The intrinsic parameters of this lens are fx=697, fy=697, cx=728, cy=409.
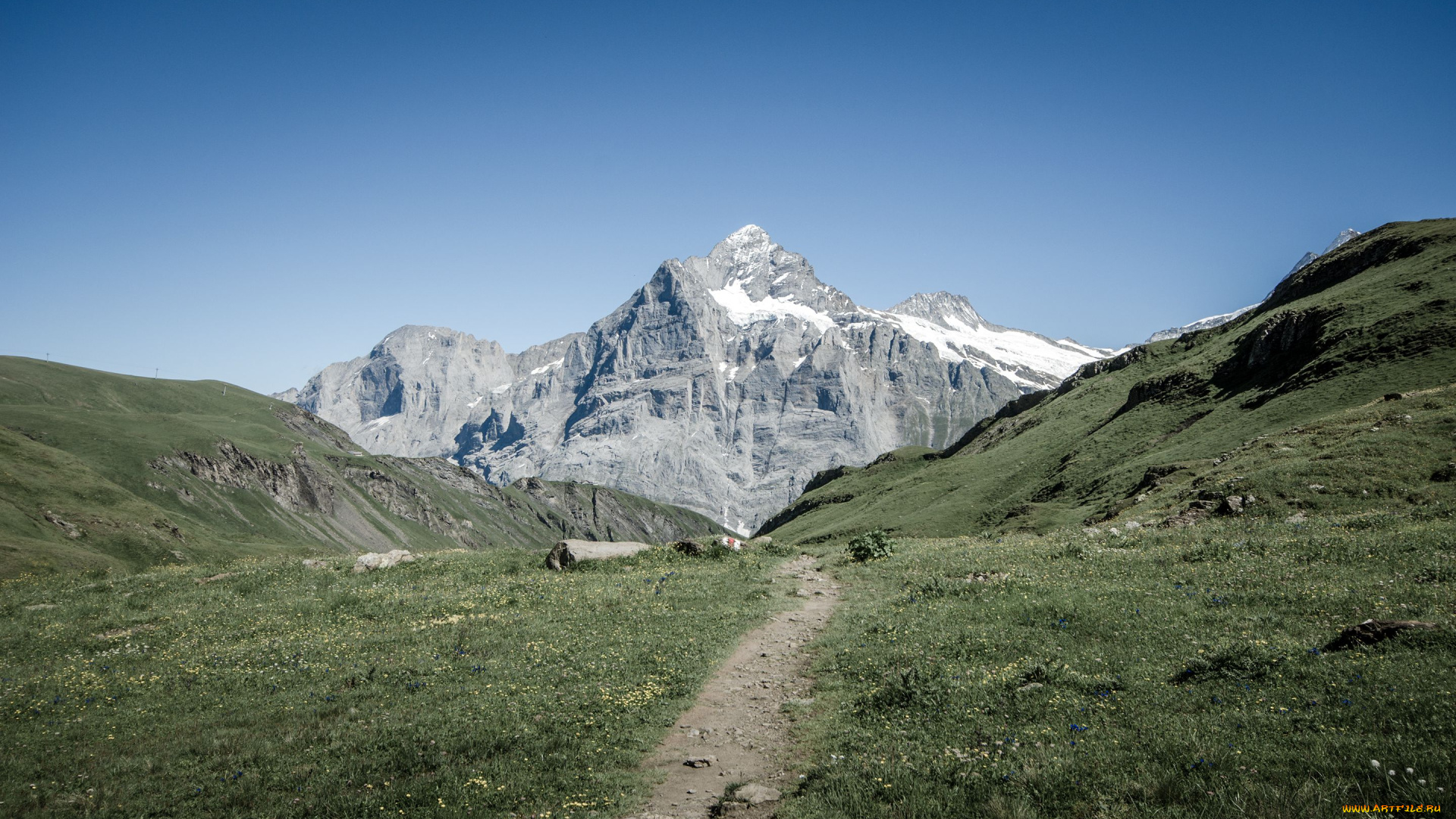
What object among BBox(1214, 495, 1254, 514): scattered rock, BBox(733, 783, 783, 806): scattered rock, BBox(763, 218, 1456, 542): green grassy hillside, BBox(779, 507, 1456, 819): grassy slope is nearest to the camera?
BBox(779, 507, 1456, 819): grassy slope

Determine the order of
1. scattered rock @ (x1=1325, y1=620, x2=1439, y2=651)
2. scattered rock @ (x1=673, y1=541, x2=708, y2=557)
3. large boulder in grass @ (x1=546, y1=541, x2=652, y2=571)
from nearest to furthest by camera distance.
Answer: scattered rock @ (x1=1325, y1=620, x2=1439, y2=651) < large boulder in grass @ (x1=546, y1=541, x2=652, y2=571) < scattered rock @ (x1=673, y1=541, x2=708, y2=557)

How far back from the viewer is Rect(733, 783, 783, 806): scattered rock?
11.8 m

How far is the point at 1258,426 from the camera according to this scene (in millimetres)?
71062

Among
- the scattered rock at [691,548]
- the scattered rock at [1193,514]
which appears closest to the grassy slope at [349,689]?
the scattered rock at [691,548]

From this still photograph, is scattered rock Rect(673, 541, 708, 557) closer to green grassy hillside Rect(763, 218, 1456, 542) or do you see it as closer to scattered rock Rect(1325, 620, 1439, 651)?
green grassy hillside Rect(763, 218, 1456, 542)

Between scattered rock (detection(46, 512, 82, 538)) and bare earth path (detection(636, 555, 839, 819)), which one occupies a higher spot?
bare earth path (detection(636, 555, 839, 819))

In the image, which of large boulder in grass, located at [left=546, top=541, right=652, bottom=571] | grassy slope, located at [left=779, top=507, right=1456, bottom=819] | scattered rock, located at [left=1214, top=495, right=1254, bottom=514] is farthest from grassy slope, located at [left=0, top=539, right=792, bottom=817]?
scattered rock, located at [left=1214, top=495, right=1254, bottom=514]

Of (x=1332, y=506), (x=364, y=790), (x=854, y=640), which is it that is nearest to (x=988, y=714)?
(x=854, y=640)

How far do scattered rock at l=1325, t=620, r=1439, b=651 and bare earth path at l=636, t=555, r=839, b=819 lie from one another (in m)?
10.8

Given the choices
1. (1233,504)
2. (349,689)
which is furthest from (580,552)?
(1233,504)

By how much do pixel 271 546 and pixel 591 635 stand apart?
533 feet

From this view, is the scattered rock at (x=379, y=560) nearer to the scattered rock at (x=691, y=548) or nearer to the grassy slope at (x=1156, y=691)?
the scattered rock at (x=691, y=548)

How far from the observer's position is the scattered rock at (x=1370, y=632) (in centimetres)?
1318

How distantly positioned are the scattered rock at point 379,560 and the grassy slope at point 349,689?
276cm
